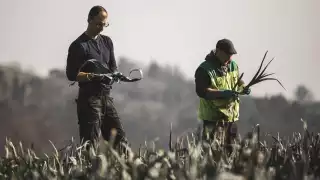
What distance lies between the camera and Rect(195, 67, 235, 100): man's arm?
5.06 metres

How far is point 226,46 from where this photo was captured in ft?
17.1

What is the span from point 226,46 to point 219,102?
0.44 metres

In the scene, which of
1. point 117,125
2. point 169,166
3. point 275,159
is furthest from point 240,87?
point 169,166

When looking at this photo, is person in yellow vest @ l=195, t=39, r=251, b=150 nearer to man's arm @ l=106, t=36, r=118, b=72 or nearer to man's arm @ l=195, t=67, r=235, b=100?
man's arm @ l=195, t=67, r=235, b=100

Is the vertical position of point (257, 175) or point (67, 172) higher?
point (257, 175)

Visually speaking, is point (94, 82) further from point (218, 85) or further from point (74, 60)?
point (218, 85)


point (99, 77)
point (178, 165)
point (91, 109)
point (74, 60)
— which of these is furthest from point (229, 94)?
point (178, 165)

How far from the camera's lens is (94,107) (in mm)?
5363

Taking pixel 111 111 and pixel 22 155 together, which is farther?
pixel 111 111

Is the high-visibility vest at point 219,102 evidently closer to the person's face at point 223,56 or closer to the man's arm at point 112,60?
the person's face at point 223,56

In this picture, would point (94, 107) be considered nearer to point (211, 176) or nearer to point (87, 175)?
point (87, 175)

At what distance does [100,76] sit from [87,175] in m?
2.78

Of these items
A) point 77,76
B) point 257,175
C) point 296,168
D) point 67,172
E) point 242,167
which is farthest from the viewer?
point 77,76

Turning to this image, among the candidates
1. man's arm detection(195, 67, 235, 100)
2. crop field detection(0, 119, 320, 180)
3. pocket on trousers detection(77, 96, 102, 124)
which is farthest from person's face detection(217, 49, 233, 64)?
crop field detection(0, 119, 320, 180)
